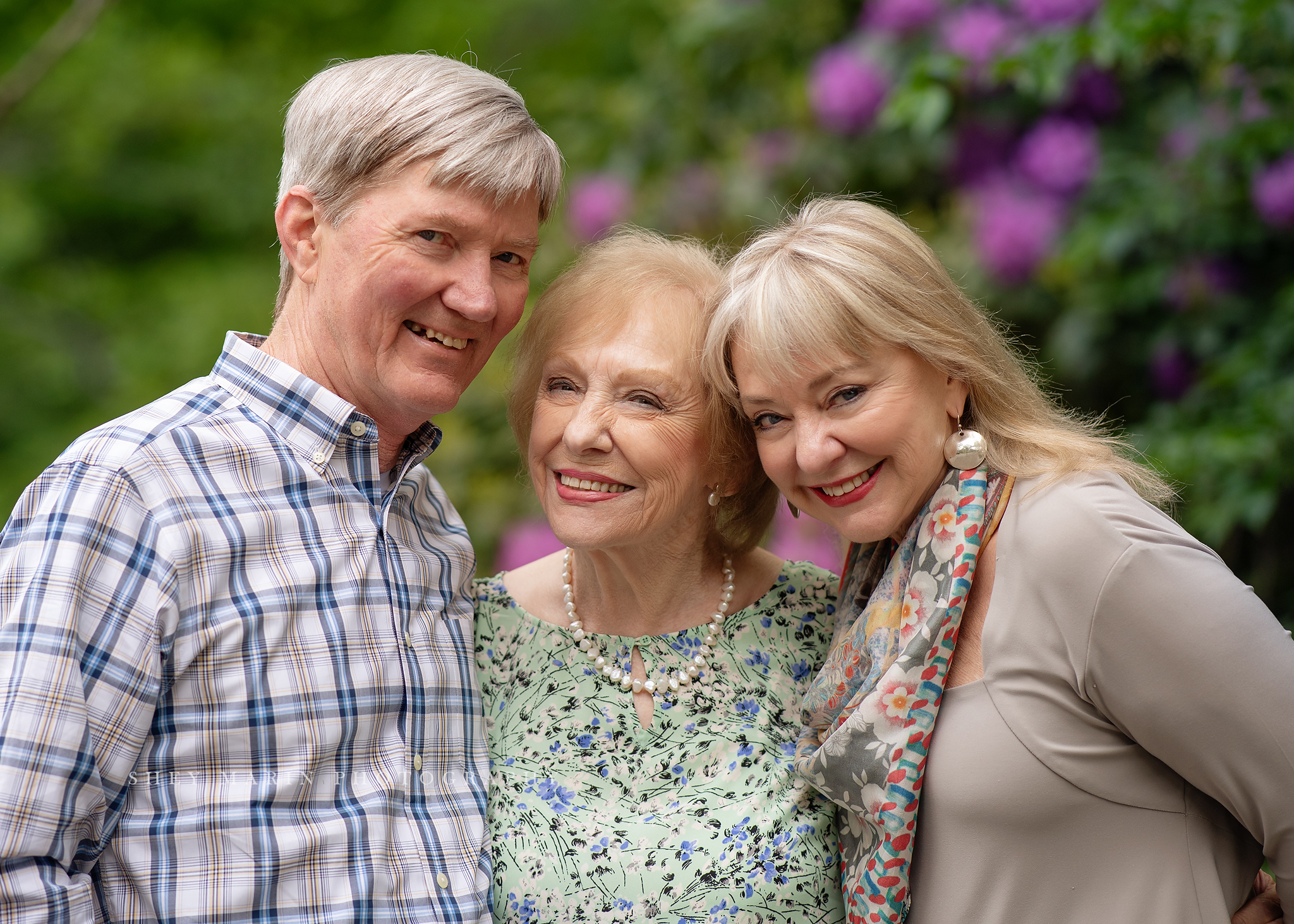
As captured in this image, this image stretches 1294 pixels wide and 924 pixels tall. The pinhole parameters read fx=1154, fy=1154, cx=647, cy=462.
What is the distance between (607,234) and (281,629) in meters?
1.16

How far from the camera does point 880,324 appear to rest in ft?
6.17

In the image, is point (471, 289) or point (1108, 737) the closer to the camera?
point (1108, 737)

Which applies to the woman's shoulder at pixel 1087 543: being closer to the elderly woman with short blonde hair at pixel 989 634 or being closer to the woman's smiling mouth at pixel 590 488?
the elderly woman with short blonde hair at pixel 989 634

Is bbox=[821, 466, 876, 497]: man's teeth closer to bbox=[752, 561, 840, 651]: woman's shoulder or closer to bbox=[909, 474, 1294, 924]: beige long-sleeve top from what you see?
bbox=[909, 474, 1294, 924]: beige long-sleeve top

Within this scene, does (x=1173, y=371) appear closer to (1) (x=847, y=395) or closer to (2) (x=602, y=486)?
(1) (x=847, y=395)

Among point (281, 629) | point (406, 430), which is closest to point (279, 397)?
point (406, 430)

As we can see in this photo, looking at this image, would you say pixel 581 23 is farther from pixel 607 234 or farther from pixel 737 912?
pixel 737 912

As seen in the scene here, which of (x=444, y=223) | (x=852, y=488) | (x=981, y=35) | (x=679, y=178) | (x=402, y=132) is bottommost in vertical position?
(x=852, y=488)

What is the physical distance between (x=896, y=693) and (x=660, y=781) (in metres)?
0.48

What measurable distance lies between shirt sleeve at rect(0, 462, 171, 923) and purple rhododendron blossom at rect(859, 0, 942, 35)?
3050 millimetres

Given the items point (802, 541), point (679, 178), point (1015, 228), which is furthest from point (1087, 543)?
point (679, 178)

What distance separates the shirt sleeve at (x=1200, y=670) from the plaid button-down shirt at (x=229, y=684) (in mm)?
1082

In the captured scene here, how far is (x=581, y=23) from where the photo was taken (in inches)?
275

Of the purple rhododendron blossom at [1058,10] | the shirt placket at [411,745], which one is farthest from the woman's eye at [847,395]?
the purple rhododendron blossom at [1058,10]
